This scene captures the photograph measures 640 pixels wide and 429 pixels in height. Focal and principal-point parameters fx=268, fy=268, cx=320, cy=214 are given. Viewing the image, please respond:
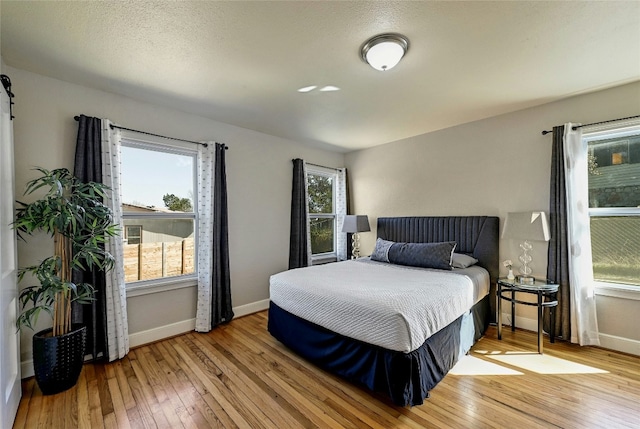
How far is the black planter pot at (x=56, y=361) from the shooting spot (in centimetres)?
194

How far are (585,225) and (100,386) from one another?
4.51 meters

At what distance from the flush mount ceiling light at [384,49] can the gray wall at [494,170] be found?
206 centimetres

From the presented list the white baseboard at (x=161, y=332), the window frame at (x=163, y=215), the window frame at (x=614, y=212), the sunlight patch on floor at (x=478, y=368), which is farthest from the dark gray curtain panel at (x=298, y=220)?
the window frame at (x=614, y=212)

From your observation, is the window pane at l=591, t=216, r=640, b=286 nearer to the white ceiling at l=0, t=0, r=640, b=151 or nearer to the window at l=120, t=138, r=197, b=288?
the white ceiling at l=0, t=0, r=640, b=151

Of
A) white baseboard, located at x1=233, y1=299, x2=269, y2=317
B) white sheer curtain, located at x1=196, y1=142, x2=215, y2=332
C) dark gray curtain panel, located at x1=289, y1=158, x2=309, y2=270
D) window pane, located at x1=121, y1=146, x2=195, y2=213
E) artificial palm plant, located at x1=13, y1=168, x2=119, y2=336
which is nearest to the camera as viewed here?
artificial palm plant, located at x1=13, y1=168, x2=119, y2=336

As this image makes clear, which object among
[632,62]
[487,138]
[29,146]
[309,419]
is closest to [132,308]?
[29,146]

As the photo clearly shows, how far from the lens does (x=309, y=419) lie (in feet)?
5.60

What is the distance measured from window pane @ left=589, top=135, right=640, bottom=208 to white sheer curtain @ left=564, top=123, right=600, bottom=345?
0.12 m

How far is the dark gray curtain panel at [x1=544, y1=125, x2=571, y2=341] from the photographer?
268cm

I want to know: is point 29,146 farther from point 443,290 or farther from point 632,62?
point 632,62

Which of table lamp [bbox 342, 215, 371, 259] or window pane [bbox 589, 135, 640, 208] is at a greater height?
window pane [bbox 589, 135, 640, 208]

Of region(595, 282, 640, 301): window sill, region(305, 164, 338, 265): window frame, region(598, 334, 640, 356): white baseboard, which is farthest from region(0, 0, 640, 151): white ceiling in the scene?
region(598, 334, 640, 356): white baseboard

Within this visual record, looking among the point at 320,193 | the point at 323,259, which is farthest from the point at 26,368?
the point at 320,193

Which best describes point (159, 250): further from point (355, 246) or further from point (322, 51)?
point (355, 246)
